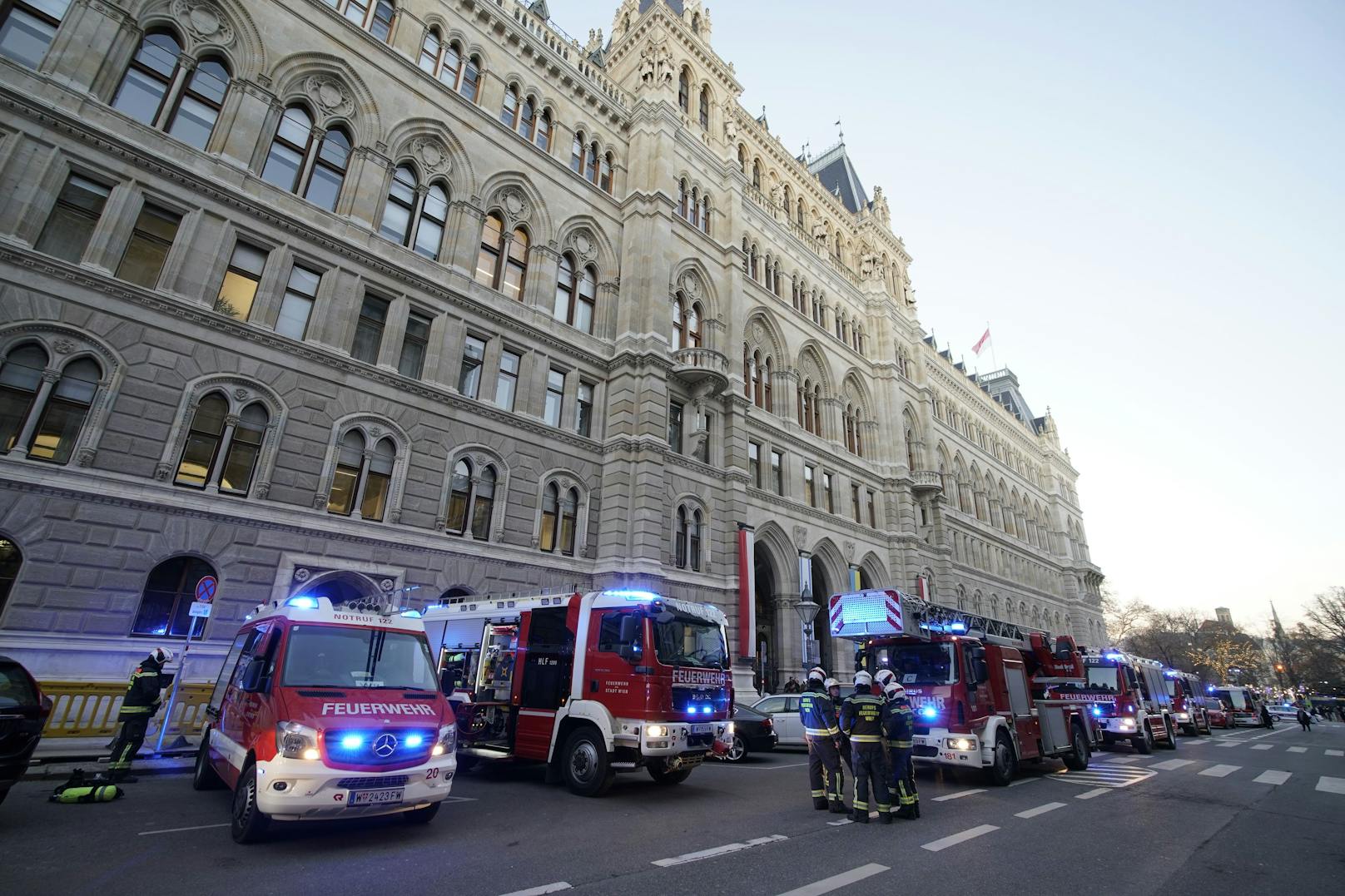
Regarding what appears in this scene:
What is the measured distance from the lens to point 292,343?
16.0m

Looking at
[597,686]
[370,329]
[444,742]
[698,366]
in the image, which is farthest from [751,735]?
[370,329]

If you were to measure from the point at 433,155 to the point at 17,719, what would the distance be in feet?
62.3

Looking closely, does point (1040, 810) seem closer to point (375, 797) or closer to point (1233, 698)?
point (375, 797)

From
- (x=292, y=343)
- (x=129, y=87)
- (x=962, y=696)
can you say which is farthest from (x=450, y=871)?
(x=129, y=87)

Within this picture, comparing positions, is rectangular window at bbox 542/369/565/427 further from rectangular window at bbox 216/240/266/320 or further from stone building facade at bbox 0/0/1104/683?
rectangular window at bbox 216/240/266/320

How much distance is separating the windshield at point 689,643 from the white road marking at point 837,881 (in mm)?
4604

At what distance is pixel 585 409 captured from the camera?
2330 centimetres

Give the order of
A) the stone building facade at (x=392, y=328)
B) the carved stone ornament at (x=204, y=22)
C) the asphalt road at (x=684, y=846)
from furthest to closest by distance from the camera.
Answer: the carved stone ornament at (x=204, y=22), the stone building facade at (x=392, y=328), the asphalt road at (x=684, y=846)

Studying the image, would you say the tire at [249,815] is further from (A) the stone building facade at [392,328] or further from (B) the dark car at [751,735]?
(B) the dark car at [751,735]

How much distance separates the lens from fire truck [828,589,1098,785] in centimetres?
1173

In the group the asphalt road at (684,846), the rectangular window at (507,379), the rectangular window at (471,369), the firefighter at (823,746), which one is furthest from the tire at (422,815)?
the rectangular window at (507,379)

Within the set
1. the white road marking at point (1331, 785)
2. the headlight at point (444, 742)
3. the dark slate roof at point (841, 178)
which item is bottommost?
the white road marking at point (1331, 785)

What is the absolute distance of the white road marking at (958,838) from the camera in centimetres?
702

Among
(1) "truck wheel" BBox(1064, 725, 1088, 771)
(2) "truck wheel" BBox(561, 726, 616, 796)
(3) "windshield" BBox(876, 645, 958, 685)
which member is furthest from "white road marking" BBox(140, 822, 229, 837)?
(1) "truck wheel" BBox(1064, 725, 1088, 771)
